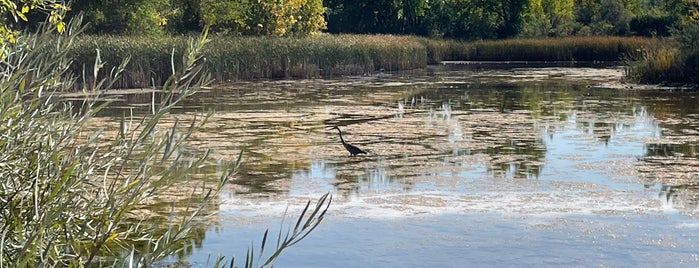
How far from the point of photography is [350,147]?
10094 mm

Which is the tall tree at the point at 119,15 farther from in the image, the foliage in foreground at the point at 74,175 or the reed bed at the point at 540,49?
the foliage in foreground at the point at 74,175

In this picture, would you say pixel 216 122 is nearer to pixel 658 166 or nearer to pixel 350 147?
pixel 350 147

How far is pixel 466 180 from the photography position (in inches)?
345

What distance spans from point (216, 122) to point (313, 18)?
727 inches

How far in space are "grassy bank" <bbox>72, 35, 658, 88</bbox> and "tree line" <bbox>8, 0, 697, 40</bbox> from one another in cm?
129

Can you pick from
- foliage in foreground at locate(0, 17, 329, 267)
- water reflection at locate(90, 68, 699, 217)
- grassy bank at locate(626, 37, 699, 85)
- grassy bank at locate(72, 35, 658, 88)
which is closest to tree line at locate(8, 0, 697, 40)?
grassy bank at locate(72, 35, 658, 88)

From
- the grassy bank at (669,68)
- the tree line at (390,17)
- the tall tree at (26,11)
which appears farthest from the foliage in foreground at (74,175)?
the tree line at (390,17)

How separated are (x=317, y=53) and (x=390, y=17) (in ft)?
69.8

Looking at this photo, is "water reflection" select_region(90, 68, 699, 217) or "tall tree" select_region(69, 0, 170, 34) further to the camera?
"tall tree" select_region(69, 0, 170, 34)

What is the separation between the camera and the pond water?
246 inches

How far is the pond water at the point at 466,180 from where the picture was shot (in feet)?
20.5

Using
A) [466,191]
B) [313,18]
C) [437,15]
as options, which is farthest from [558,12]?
[466,191]

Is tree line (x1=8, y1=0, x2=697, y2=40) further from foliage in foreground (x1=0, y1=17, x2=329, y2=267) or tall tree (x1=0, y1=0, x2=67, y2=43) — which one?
foliage in foreground (x1=0, y1=17, x2=329, y2=267)

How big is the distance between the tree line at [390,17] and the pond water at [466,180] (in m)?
Result: 8.85
